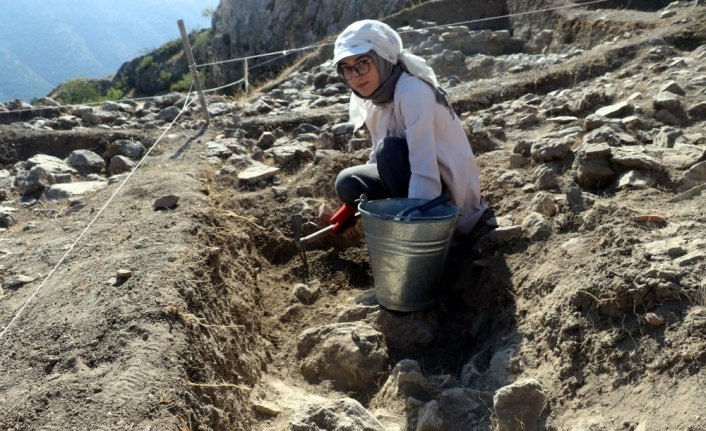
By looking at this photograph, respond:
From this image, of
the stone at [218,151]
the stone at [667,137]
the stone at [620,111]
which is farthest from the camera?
the stone at [218,151]

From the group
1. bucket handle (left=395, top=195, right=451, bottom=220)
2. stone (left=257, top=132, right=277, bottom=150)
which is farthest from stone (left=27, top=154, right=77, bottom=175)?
bucket handle (left=395, top=195, right=451, bottom=220)

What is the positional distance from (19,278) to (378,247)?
2.08 m

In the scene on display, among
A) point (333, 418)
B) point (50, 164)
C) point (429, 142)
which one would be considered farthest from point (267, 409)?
point (50, 164)

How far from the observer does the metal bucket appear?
10.5ft

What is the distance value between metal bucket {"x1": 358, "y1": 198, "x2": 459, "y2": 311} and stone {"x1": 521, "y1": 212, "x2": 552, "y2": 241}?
501 millimetres

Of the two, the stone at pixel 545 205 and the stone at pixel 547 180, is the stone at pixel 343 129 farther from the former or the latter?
the stone at pixel 545 205

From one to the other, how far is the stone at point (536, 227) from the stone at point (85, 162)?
4258 millimetres

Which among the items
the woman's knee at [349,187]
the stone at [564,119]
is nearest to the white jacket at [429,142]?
the woman's knee at [349,187]

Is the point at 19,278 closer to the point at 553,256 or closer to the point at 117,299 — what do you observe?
the point at 117,299

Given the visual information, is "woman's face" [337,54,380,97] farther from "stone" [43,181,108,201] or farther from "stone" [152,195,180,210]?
"stone" [43,181,108,201]

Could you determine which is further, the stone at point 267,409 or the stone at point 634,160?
the stone at point 634,160

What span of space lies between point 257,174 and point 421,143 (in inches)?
91.5

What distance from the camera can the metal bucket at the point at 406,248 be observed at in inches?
126

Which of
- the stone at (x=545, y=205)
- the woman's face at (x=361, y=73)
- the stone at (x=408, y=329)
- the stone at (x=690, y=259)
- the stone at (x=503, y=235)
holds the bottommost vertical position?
the stone at (x=408, y=329)
